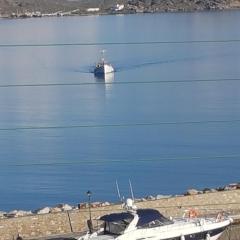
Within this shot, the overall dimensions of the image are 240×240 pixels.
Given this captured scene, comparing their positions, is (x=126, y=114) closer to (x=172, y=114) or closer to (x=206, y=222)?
(x=172, y=114)

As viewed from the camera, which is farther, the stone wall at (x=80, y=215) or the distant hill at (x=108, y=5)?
the distant hill at (x=108, y=5)

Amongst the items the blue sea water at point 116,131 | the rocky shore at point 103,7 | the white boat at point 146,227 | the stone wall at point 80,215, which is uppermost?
the rocky shore at point 103,7

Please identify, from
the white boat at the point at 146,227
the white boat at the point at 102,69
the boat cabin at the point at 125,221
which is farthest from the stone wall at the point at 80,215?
the white boat at the point at 102,69

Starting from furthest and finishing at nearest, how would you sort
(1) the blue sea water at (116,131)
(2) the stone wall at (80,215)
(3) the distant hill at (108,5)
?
(3) the distant hill at (108,5) → (1) the blue sea water at (116,131) → (2) the stone wall at (80,215)

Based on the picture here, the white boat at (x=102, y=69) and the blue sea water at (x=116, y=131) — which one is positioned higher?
the white boat at (x=102, y=69)

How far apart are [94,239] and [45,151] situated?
969cm

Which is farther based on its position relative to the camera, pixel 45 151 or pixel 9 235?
pixel 45 151

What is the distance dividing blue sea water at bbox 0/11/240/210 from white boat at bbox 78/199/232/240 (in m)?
5.77

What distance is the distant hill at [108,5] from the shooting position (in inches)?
3369

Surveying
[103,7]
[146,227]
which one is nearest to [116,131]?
[146,227]

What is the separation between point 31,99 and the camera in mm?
21703

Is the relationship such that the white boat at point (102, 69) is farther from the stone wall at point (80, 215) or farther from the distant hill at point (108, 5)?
the distant hill at point (108, 5)

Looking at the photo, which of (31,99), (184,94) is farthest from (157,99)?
(31,99)

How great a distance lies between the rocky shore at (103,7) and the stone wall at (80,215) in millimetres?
78585
